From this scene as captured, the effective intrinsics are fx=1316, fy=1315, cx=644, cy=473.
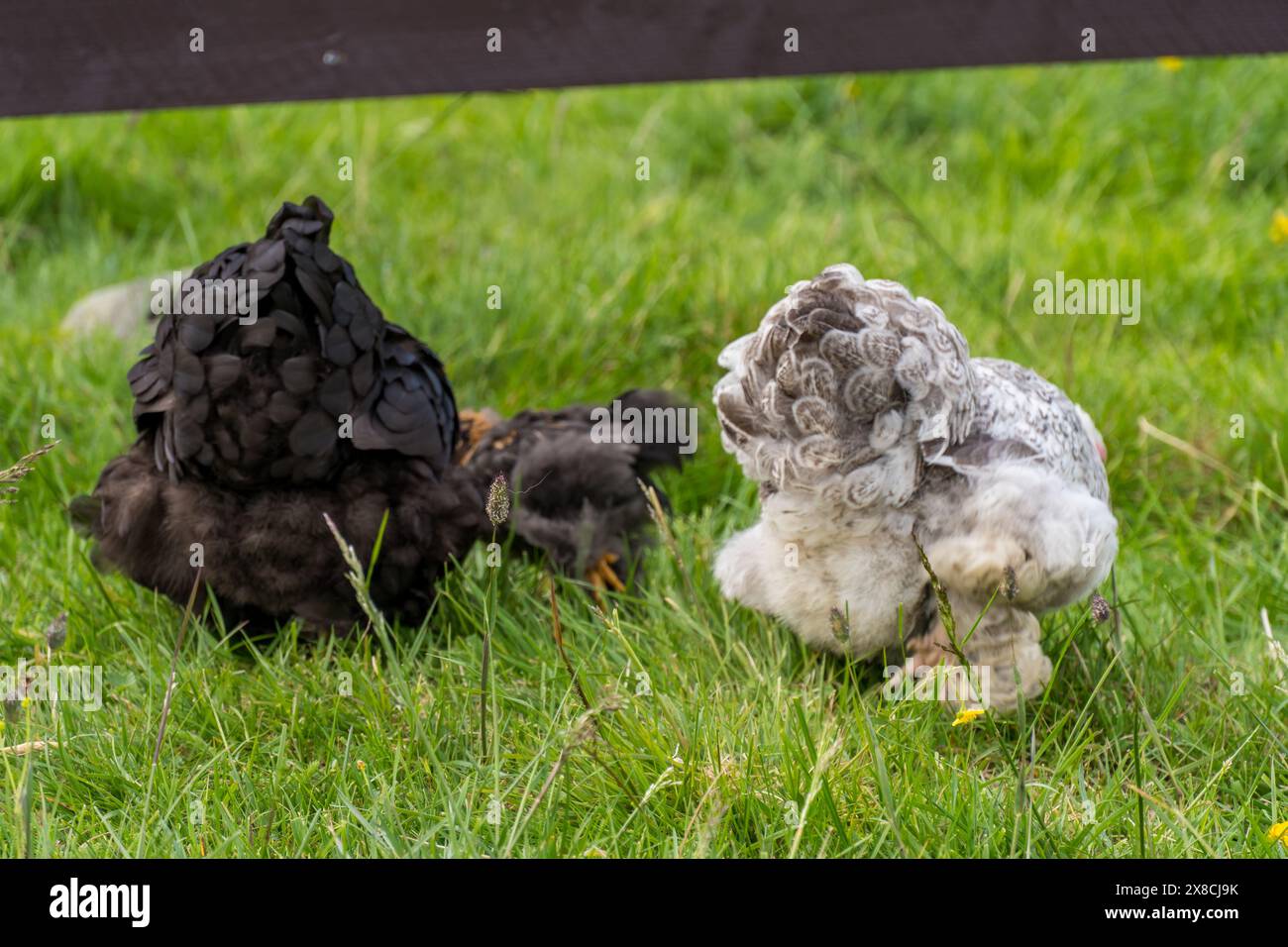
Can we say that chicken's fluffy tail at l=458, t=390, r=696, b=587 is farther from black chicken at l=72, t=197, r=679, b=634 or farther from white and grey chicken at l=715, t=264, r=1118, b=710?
white and grey chicken at l=715, t=264, r=1118, b=710

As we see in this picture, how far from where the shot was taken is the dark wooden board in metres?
3.29

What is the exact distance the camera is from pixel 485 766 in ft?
8.02

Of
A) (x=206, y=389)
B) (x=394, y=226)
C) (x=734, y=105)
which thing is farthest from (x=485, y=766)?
(x=734, y=105)

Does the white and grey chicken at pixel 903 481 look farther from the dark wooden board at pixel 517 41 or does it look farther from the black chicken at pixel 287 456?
the dark wooden board at pixel 517 41

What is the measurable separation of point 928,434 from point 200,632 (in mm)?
1601

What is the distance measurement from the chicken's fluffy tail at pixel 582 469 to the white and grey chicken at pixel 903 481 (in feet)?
2.47

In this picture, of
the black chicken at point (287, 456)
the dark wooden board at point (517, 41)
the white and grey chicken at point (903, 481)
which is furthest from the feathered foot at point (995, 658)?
the dark wooden board at point (517, 41)

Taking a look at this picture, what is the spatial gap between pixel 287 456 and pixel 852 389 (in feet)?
4.01

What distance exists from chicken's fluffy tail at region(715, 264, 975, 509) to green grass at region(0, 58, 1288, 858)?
1.16 feet

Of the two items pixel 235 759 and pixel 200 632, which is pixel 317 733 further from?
pixel 200 632

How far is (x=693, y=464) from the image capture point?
376 centimetres

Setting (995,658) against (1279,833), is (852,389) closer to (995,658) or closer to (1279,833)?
(995,658)

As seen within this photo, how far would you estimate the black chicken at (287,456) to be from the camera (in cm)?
278

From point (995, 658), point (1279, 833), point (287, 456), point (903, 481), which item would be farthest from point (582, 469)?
point (1279, 833)
